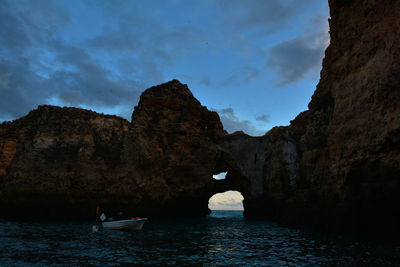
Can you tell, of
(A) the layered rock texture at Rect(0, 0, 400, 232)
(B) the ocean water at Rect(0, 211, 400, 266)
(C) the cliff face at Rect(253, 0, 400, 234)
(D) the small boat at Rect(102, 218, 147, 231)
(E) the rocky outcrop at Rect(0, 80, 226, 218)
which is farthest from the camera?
(E) the rocky outcrop at Rect(0, 80, 226, 218)

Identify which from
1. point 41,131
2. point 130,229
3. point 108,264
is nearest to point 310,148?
point 130,229

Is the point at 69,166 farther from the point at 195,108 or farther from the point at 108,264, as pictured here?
the point at 108,264

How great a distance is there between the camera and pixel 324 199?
Answer: 1922 cm

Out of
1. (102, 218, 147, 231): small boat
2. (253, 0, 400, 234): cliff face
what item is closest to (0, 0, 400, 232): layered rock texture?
(253, 0, 400, 234): cliff face

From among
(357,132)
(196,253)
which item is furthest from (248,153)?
(196,253)

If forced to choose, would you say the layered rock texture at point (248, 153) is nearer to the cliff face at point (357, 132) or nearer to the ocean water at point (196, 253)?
the cliff face at point (357, 132)

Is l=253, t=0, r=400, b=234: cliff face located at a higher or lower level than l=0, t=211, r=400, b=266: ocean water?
higher

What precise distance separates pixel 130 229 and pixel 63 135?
19137 millimetres

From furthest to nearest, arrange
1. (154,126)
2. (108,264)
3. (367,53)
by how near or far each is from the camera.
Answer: (154,126)
(367,53)
(108,264)

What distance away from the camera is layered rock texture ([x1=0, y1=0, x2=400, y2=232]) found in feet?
52.4

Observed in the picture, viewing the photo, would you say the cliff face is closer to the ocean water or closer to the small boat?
the ocean water

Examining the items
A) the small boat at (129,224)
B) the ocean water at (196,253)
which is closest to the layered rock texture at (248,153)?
the ocean water at (196,253)

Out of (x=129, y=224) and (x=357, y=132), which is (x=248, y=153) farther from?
(x=357, y=132)

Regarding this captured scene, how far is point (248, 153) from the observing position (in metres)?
40.1
